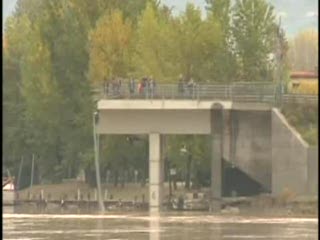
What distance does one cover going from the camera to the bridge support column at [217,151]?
201ft

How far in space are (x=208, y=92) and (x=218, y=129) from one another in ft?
6.43

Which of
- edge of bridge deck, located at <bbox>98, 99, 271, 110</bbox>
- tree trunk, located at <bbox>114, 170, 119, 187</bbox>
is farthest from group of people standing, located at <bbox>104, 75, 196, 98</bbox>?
tree trunk, located at <bbox>114, 170, 119, 187</bbox>

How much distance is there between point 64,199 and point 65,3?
14161 millimetres

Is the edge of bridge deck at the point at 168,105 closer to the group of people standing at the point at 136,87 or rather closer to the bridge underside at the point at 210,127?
the bridge underside at the point at 210,127

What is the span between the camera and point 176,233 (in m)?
33.9

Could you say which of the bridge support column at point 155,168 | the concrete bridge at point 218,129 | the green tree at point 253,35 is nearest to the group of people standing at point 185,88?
the concrete bridge at point 218,129

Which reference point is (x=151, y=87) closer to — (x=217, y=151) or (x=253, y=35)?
(x=217, y=151)

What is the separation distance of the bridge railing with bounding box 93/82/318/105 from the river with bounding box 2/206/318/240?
15.7 meters

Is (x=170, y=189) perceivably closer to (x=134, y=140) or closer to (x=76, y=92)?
(x=134, y=140)

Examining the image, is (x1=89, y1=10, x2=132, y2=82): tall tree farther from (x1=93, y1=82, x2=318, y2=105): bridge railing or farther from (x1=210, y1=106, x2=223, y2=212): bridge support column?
(x1=210, y1=106, x2=223, y2=212): bridge support column

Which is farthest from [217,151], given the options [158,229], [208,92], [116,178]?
[158,229]

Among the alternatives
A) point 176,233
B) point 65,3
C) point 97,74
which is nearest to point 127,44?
point 97,74

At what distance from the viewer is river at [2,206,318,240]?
32625 millimetres

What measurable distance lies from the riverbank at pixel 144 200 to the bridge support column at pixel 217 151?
2.40 ft
